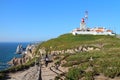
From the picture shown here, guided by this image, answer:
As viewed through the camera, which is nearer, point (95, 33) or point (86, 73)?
point (86, 73)

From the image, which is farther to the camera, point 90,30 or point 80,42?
point 90,30

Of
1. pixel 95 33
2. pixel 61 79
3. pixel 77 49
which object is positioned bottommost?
pixel 61 79

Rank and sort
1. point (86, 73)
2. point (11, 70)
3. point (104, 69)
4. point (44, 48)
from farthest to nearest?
point (44, 48)
point (11, 70)
point (104, 69)
point (86, 73)

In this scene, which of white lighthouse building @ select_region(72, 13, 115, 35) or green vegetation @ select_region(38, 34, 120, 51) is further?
white lighthouse building @ select_region(72, 13, 115, 35)

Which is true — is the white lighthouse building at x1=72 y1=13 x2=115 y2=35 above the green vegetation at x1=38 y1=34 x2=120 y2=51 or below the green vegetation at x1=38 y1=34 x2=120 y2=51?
above

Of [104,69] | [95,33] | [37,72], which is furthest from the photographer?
[95,33]

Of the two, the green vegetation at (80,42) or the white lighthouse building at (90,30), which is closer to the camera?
the green vegetation at (80,42)

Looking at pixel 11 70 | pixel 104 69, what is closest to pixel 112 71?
pixel 104 69

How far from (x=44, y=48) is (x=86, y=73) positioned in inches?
2433

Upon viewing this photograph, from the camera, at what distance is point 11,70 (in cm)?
4791

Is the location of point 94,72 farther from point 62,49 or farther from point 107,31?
point 107,31

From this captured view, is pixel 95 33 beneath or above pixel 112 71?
above

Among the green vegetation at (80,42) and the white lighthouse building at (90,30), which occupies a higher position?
the white lighthouse building at (90,30)

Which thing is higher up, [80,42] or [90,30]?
[90,30]
